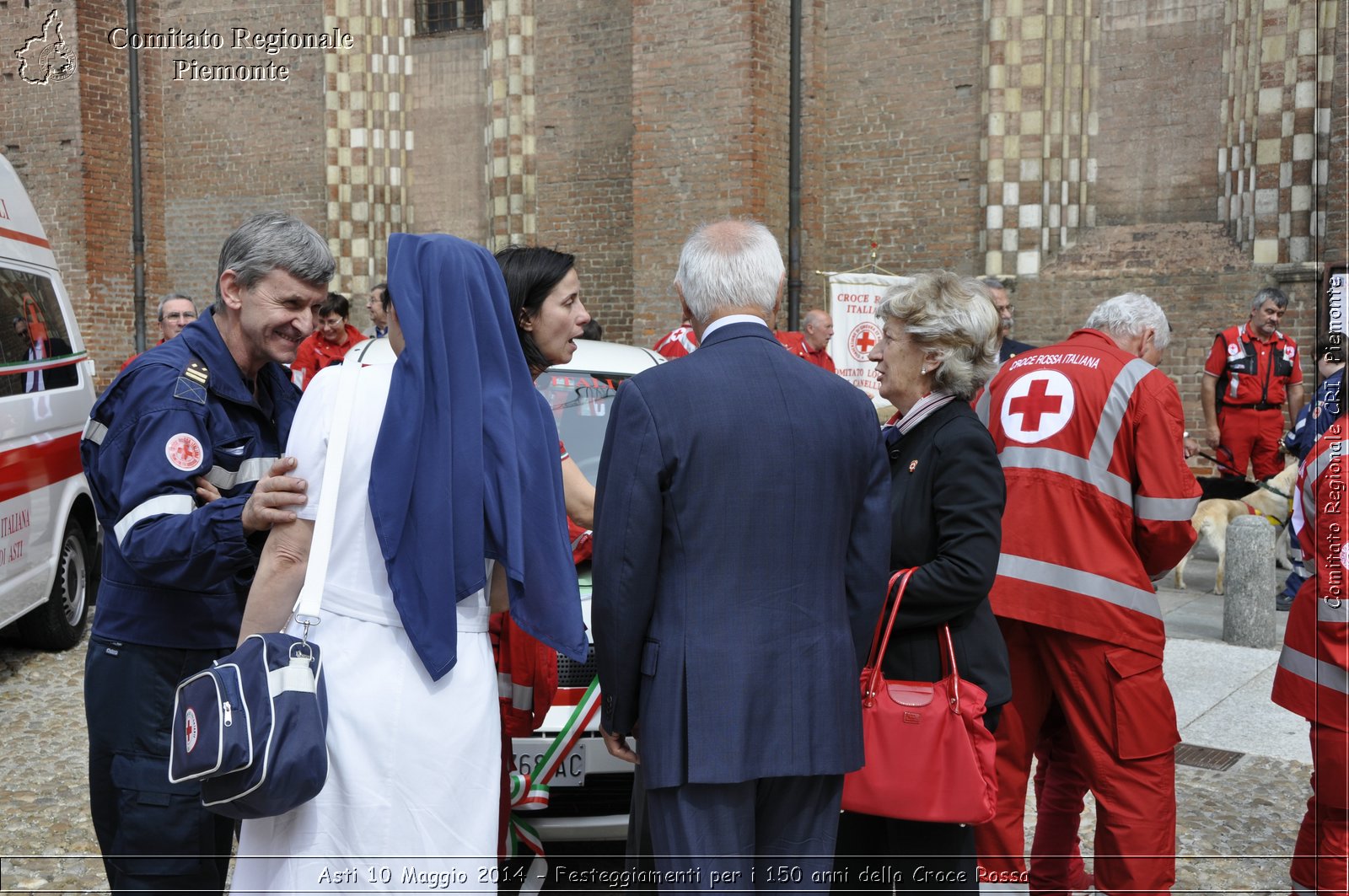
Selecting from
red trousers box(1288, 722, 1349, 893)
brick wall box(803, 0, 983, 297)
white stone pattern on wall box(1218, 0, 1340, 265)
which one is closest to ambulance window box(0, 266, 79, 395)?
red trousers box(1288, 722, 1349, 893)

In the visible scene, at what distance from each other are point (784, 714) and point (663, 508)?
524mm

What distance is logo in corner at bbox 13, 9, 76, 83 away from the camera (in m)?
16.4

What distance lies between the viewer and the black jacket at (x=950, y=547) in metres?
3.15

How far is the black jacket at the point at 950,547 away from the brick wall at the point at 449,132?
43.7ft

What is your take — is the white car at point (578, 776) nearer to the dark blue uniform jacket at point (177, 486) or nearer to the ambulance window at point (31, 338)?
the dark blue uniform jacket at point (177, 486)

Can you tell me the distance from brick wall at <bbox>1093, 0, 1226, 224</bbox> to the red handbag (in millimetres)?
10455

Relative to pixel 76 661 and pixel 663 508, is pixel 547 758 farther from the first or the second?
pixel 76 661

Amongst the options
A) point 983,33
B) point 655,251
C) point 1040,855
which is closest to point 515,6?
point 655,251

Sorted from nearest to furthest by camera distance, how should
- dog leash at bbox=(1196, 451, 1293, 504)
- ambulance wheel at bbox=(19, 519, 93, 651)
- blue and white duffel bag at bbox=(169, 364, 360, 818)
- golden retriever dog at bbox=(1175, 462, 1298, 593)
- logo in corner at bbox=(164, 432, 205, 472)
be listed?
1. blue and white duffel bag at bbox=(169, 364, 360, 818)
2. logo in corner at bbox=(164, 432, 205, 472)
3. ambulance wheel at bbox=(19, 519, 93, 651)
4. golden retriever dog at bbox=(1175, 462, 1298, 593)
5. dog leash at bbox=(1196, 451, 1293, 504)

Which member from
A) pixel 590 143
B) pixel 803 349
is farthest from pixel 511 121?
pixel 803 349

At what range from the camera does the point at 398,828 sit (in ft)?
7.62

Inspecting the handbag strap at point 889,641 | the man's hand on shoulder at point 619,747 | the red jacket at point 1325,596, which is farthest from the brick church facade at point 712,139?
the man's hand on shoulder at point 619,747

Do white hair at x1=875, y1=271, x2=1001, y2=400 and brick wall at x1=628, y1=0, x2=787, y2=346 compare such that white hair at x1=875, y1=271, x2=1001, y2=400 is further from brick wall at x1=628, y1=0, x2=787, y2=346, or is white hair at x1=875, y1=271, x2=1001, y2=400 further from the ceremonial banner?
brick wall at x1=628, y1=0, x2=787, y2=346

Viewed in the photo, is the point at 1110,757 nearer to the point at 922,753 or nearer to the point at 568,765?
the point at 922,753
